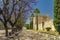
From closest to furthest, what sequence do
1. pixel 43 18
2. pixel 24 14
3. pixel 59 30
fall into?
pixel 59 30
pixel 24 14
pixel 43 18

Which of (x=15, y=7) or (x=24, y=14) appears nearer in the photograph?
(x=15, y=7)

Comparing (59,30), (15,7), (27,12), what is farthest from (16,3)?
(59,30)

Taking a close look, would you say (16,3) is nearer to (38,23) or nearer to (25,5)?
(25,5)

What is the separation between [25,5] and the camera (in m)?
18.1

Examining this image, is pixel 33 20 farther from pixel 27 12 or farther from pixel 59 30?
pixel 59 30

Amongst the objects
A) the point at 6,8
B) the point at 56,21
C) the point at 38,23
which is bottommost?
the point at 38,23

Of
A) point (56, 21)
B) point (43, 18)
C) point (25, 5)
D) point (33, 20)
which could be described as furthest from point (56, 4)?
point (33, 20)

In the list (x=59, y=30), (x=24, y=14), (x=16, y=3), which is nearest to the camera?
(x=59, y=30)

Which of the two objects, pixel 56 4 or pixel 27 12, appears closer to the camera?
pixel 56 4

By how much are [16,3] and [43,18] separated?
15.6m

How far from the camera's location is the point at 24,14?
1933 cm

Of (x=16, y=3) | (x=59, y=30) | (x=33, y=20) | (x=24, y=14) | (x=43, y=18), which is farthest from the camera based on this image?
(x=33, y=20)

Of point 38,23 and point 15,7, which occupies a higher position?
point 15,7

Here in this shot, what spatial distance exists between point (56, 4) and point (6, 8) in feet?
17.2
